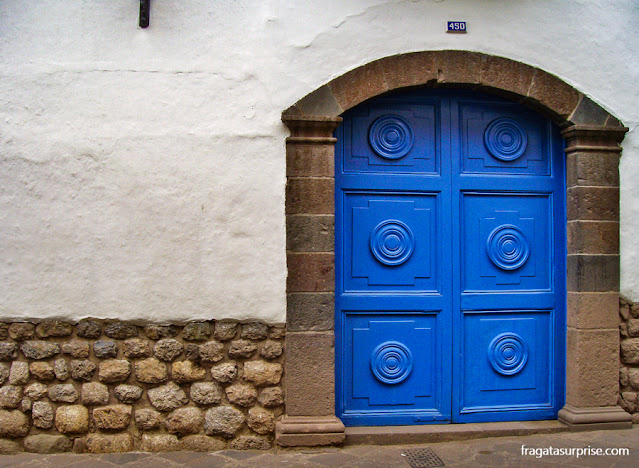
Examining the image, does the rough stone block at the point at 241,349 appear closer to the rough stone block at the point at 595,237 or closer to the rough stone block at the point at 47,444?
the rough stone block at the point at 47,444

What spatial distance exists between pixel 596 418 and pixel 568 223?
4.50 ft

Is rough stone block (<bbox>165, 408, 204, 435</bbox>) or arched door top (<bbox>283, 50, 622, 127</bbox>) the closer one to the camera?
rough stone block (<bbox>165, 408, 204, 435</bbox>)

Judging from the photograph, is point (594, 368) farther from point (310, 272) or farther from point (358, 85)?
point (358, 85)

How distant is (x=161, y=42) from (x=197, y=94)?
16.8 inches

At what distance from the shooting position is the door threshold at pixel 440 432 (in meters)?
3.54

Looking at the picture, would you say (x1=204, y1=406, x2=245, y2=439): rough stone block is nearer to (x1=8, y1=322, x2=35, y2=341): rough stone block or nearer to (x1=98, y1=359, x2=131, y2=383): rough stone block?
(x1=98, y1=359, x2=131, y2=383): rough stone block

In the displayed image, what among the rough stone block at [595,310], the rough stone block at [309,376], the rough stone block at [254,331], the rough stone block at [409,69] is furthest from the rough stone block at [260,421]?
the rough stone block at [409,69]

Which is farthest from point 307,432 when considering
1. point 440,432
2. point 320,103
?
point 320,103

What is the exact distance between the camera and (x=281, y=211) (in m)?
3.53

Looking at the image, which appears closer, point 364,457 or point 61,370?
point 364,457

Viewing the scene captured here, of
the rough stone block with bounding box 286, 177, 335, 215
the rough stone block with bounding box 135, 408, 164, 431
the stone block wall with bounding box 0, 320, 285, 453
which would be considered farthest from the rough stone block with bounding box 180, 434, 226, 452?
the rough stone block with bounding box 286, 177, 335, 215

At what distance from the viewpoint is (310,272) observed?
352 cm

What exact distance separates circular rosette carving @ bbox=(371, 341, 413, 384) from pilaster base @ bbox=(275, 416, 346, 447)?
0.49 meters

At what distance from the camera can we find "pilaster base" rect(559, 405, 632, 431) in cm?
366
